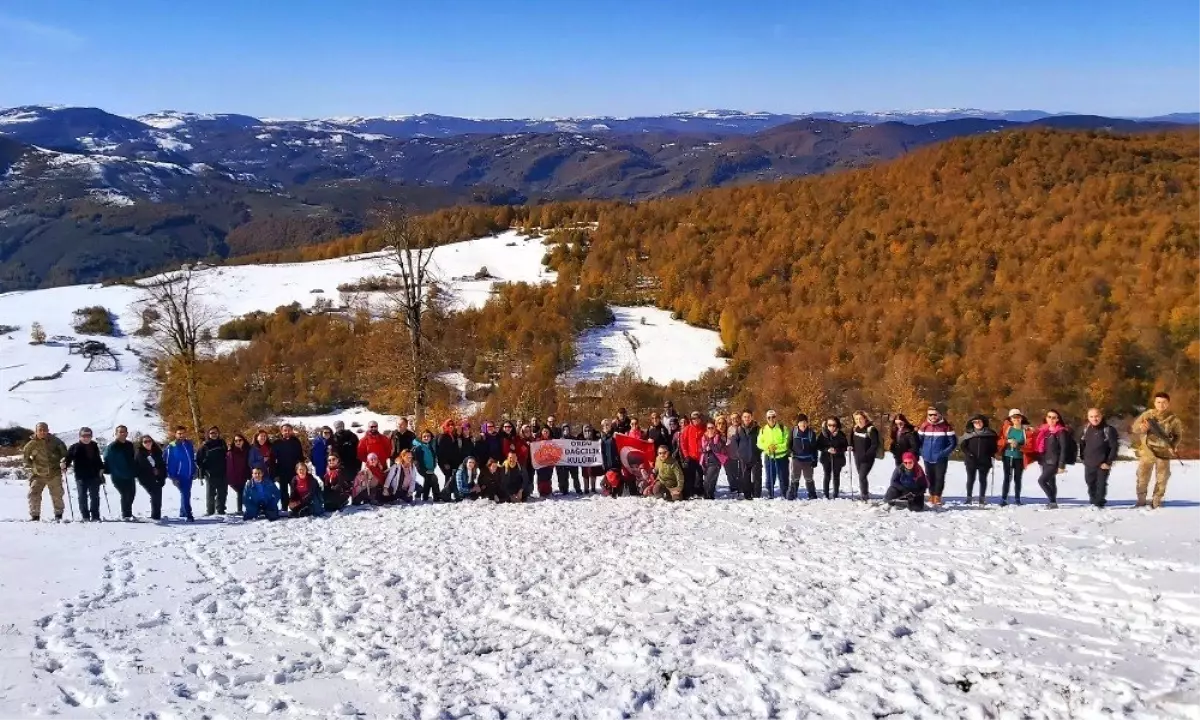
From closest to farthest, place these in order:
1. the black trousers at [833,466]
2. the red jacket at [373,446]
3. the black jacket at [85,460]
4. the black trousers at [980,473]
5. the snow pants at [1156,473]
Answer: the snow pants at [1156,473] → the black trousers at [980,473] → the black jacket at [85,460] → the black trousers at [833,466] → the red jacket at [373,446]

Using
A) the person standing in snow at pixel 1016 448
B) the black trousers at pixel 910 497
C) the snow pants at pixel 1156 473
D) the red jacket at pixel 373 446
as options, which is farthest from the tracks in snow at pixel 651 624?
the red jacket at pixel 373 446

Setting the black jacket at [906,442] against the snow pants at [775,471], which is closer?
the black jacket at [906,442]

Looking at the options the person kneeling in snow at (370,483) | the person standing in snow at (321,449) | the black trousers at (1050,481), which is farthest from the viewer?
the person standing in snow at (321,449)

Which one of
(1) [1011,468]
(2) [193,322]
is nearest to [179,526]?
(1) [1011,468]

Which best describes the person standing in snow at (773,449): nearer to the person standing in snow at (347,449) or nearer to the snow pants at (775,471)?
the snow pants at (775,471)

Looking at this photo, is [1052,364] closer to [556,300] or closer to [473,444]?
[556,300]

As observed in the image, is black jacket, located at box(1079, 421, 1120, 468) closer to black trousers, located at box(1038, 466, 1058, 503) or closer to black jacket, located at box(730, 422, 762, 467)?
black trousers, located at box(1038, 466, 1058, 503)

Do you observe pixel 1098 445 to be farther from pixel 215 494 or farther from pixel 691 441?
pixel 215 494
